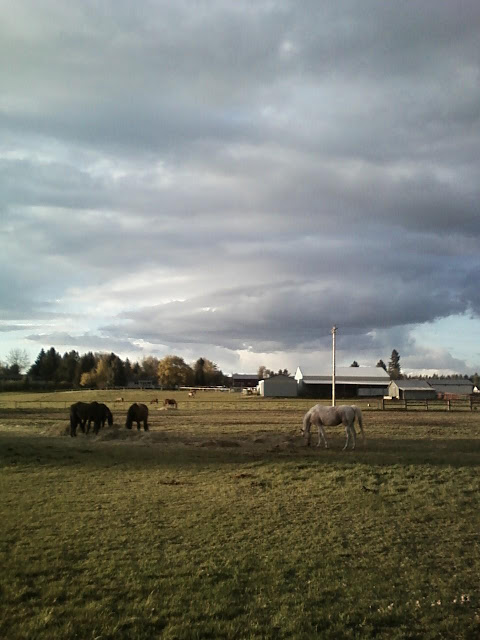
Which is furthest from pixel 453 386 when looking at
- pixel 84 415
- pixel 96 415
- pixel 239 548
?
pixel 239 548

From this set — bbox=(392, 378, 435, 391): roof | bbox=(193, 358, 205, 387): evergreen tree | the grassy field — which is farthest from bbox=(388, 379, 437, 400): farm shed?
the grassy field

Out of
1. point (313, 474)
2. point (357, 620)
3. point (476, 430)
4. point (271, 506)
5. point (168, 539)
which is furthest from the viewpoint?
point (476, 430)

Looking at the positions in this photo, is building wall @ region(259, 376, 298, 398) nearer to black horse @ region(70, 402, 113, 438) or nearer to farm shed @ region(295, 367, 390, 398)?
→ farm shed @ region(295, 367, 390, 398)

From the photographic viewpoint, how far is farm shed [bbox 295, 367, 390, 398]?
3561 inches

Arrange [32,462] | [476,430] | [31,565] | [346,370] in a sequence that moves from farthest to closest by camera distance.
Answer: [346,370] → [476,430] → [32,462] → [31,565]

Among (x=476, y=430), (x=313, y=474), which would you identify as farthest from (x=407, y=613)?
(x=476, y=430)

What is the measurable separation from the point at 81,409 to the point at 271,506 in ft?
55.6

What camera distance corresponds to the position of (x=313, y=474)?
1398 cm

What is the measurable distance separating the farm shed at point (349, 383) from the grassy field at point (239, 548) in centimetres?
7533

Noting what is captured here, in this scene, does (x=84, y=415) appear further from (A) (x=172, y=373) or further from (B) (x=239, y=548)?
(A) (x=172, y=373)

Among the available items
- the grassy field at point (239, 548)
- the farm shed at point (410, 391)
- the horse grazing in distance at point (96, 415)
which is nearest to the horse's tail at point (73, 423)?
the horse grazing in distance at point (96, 415)

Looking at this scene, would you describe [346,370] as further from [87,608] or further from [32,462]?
[87,608]

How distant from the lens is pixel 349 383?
93.2 meters

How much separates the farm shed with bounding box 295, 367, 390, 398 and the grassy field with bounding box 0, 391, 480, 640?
75329 millimetres
